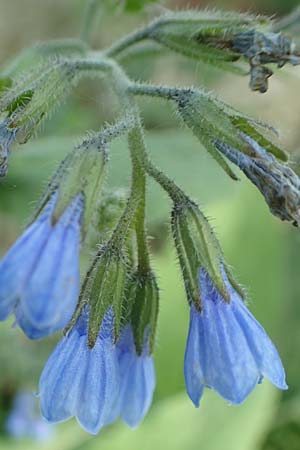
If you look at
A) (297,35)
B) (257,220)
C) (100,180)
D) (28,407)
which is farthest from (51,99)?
(28,407)

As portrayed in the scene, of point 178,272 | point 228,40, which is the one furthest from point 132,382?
point 178,272

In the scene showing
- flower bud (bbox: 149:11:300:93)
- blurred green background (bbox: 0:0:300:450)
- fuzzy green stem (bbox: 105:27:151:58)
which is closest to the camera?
flower bud (bbox: 149:11:300:93)

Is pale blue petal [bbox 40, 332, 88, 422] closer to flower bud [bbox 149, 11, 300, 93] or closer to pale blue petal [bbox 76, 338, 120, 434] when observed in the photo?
pale blue petal [bbox 76, 338, 120, 434]

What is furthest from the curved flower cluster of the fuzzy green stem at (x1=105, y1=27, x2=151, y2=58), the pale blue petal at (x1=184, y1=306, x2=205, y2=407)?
the fuzzy green stem at (x1=105, y1=27, x2=151, y2=58)

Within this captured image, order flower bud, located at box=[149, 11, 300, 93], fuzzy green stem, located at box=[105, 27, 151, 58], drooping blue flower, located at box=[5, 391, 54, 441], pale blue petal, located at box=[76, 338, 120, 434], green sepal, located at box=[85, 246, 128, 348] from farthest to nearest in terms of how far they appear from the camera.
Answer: drooping blue flower, located at box=[5, 391, 54, 441] → fuzzy green stem, located at box=[105, 27, 151, 58] → flower bud, located at box=[149, 11, 300, 93] → green sepal, located at box=[85, 246, 128, 348] → pale blue petal, located at box=[76, 338, 120, 434]

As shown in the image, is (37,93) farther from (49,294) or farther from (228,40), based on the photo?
(49,294)

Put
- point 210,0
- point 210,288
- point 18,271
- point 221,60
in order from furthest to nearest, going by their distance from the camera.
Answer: point 210,0
point 221,60
point 210,288
point 18,271

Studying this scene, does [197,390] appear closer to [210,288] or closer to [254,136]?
[210,288]

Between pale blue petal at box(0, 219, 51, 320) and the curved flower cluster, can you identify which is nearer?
pale blue petal at box(0, 219, 51, 320)
